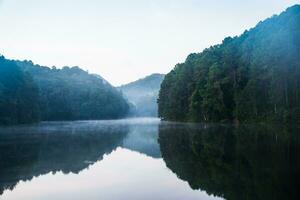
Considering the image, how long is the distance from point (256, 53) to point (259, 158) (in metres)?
54.2

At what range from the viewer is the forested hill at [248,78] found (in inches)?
2547

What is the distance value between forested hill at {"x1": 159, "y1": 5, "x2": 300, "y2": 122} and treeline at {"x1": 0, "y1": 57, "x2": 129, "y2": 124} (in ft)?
124

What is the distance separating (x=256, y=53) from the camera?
73.9m

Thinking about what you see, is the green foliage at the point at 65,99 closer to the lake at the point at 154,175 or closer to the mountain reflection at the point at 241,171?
the lake at the point at 154,175

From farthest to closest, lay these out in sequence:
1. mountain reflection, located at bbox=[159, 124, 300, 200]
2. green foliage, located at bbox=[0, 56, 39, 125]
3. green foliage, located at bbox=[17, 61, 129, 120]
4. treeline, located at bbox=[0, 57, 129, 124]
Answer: green foliage, located at bbox=[17, 61, 129, 120], treeline, located at bbox=[0, 57, 129, 124], green foliage, located at bbox=[0, 56, 39, 125], mountain reflection, located at bbox=[159, 124, 300, 200]

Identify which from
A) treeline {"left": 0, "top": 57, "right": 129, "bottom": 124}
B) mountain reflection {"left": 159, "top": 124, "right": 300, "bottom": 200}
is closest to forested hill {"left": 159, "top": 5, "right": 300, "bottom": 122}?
treeline {"left": 0, "top": 57, "right": 129, "bottom": 124}

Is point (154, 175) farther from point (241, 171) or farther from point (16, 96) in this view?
point (16, 96)

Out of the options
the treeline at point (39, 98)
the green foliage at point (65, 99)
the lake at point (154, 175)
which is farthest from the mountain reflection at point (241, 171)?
the green foliage at point (65, 99)

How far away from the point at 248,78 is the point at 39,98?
209 ft

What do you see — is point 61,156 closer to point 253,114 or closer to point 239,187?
point 239,187

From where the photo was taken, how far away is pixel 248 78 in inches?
3246

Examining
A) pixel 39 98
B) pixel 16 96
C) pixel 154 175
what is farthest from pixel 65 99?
pixel 154 175

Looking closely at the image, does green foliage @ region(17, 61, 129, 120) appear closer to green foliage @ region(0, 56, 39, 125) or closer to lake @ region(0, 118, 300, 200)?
green foliage @ region(0, 56, 39, 125)

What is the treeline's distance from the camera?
98875 mm
